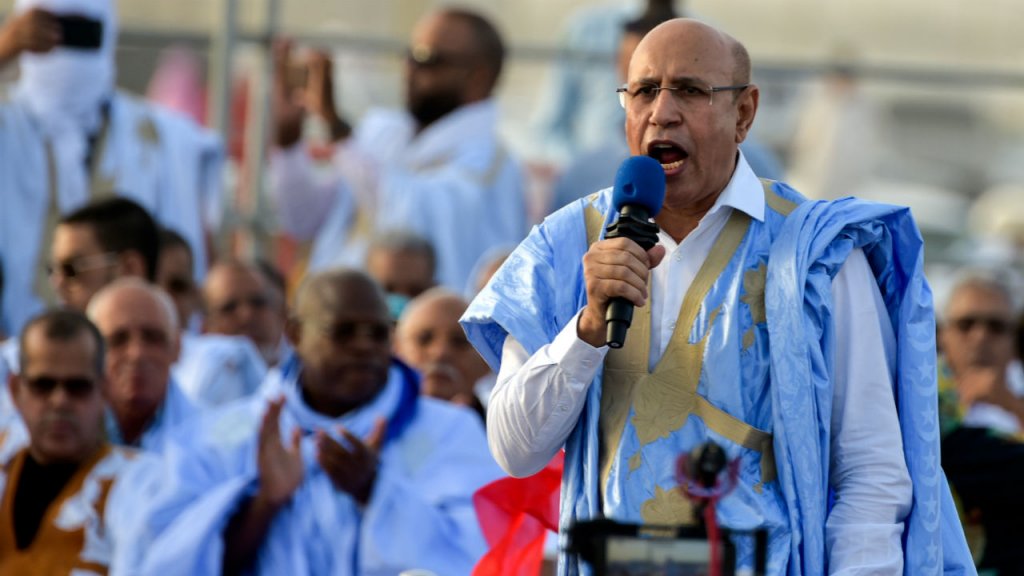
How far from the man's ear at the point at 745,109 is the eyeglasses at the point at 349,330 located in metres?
3.06

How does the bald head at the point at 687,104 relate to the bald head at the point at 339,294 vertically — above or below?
above

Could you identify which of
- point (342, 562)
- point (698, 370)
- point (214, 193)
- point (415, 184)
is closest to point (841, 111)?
point (415, 184)

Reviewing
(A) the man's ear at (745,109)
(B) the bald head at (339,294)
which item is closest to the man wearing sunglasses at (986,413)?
(B) the bald head at (339,294)

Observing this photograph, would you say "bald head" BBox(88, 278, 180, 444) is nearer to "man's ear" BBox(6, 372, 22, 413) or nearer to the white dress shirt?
"man's ear" BBox(6, 372, 22, 413)

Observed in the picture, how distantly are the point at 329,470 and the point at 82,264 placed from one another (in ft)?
7.42

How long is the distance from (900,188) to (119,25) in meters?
9.03

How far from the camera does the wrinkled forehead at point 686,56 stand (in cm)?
457

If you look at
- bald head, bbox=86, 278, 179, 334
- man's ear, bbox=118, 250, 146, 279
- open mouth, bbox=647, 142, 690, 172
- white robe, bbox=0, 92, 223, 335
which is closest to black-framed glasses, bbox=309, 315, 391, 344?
bald head, bbox=86, 278, 179, 334

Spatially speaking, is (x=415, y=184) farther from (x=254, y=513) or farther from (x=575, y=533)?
(x=575, y=533)

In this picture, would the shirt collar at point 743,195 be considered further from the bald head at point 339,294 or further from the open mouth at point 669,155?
the bald head at point 339,294

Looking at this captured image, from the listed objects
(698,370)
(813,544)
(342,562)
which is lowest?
(342,562)

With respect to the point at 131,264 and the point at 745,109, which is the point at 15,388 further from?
the point at 745,109

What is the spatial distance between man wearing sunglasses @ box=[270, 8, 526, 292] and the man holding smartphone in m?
0.50

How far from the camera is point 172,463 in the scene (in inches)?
304
